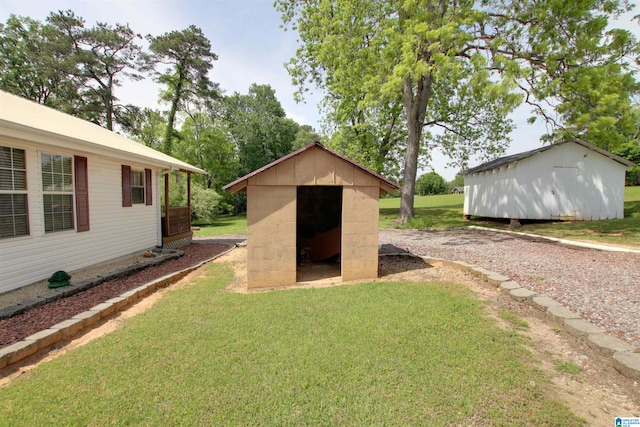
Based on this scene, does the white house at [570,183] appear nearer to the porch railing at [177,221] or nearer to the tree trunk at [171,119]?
the porch railing at [177,221]

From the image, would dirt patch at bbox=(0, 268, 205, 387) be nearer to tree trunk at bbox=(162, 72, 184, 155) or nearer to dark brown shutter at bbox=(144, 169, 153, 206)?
dark brown shutter at bbox=(144, 169, 153, 206)

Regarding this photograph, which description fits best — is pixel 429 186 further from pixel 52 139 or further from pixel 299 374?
pixel 299 374

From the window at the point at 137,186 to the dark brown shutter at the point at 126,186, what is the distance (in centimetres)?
32

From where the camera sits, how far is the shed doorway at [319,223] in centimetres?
945

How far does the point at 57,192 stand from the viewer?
22.1 ft

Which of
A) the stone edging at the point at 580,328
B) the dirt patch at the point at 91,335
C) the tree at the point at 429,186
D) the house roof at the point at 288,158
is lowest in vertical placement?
the dirt patch at the point at 91,335

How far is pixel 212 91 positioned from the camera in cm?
2662

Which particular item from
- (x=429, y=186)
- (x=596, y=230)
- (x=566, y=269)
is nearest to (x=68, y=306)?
(x=566, y=269)

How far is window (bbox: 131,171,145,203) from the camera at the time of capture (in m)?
9.82

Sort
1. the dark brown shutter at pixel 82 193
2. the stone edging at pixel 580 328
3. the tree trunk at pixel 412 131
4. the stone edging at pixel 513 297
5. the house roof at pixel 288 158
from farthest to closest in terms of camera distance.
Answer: the tree trunk at pixel 412 131 < the dark brown shutter at pixel 82 193 < the house roof at pixel 288 158 < the stone edging at pixel 513 297 < the stone edging at pixel 580 328

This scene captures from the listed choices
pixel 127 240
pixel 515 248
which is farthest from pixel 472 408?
pixel 127 240

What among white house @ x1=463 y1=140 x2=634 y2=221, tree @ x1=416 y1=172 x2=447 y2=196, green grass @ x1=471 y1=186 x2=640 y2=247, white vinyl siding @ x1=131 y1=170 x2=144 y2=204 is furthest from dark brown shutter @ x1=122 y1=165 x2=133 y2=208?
tree @ x1=416 y1=172 x2=447 y2=196

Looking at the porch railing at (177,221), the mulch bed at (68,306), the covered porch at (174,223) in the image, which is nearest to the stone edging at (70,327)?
the mulch bed at (68,306)

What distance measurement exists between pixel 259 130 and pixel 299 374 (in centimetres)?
3721
